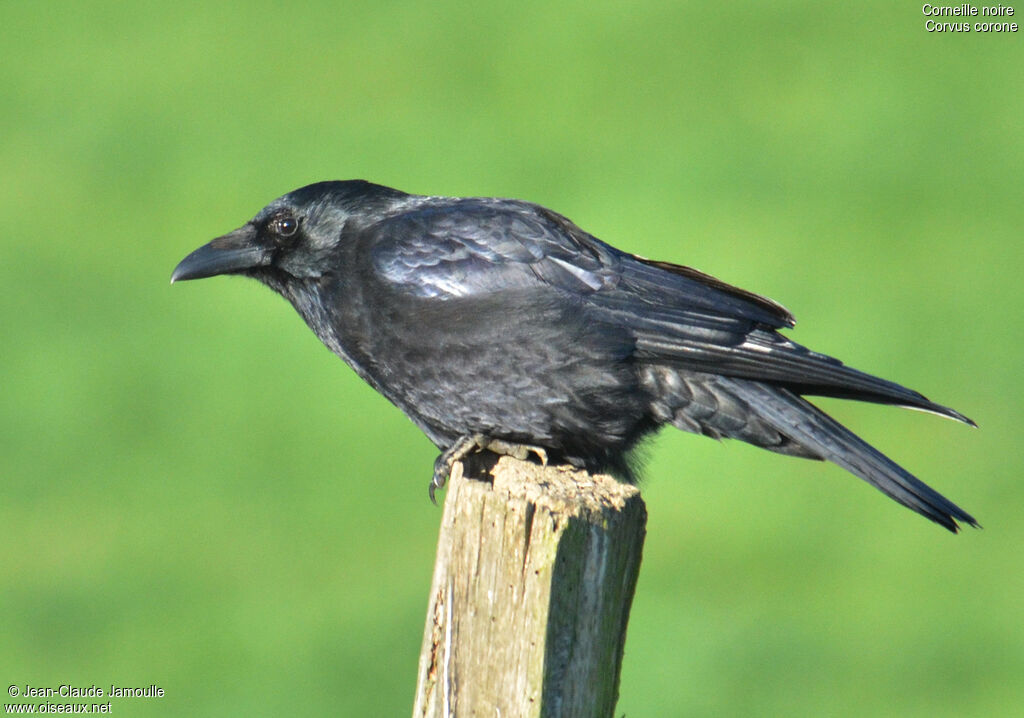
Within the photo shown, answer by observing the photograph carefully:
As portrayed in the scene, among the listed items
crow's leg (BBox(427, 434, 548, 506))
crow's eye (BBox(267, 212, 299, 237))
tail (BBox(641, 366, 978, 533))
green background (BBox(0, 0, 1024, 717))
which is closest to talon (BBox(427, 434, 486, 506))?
crow's leg (BBox(427, 434, 548, 506))

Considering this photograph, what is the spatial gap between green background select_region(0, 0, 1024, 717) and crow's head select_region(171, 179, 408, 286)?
3505 millimetres

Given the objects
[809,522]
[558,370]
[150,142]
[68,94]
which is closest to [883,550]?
[809,522]

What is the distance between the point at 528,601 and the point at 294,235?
2.92 metres

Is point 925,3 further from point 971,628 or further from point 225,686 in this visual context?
point 225,686

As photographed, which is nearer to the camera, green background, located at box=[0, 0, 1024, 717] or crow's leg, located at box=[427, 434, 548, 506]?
crow's leg, located at box=[427, 434, 548, 506]

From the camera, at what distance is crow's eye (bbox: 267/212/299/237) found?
6.68 m

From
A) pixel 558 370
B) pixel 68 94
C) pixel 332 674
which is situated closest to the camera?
pixel 558 370

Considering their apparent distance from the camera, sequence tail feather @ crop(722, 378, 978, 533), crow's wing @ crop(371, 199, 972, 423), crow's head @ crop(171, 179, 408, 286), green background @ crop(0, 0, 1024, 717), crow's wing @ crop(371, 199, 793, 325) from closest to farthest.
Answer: tail feather @ crop(722, 378, 978, 533), crow's wing @ crop(371, 199, 972, 423), crow's wing @ crop(371, 199, 793, 325), crow's head @ crop(171, 179, 408, 286), green background @ crop(0, 0, 1024, 717)

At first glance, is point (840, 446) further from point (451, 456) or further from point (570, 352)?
point (451, 456)

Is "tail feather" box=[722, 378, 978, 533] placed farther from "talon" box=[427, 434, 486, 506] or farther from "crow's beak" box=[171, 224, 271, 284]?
"crow's beak" box=[171, 224, 271, 284]

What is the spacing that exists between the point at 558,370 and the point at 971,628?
5556mm

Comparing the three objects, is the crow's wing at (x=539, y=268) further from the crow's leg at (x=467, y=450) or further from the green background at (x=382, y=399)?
the green background at (x=382, y=399)

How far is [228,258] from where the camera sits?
6719 mm

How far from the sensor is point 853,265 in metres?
13.4
